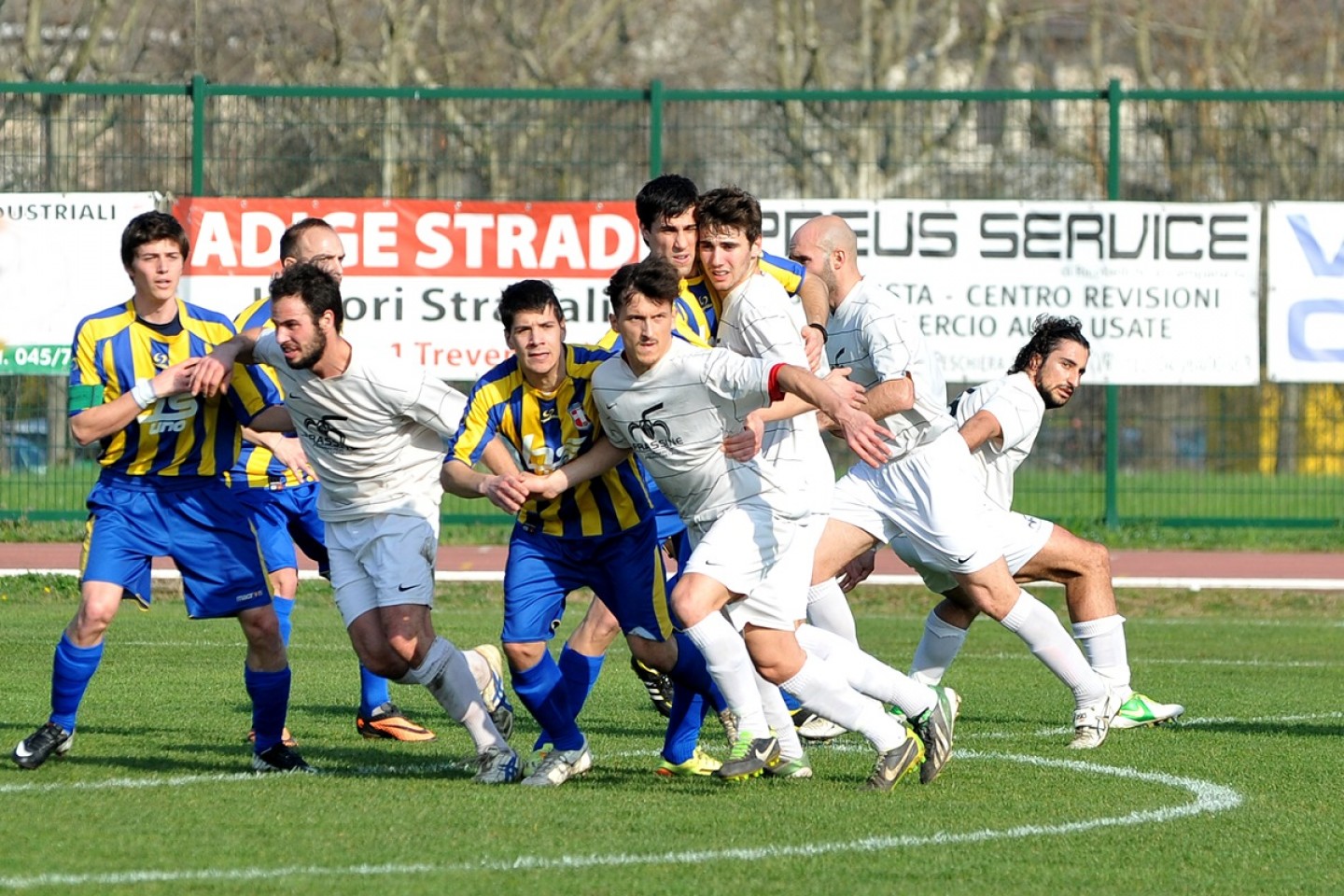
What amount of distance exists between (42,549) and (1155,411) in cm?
890

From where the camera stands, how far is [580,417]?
7.11 metres

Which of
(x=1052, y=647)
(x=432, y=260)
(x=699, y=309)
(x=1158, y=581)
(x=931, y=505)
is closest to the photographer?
(x=699, y=309)


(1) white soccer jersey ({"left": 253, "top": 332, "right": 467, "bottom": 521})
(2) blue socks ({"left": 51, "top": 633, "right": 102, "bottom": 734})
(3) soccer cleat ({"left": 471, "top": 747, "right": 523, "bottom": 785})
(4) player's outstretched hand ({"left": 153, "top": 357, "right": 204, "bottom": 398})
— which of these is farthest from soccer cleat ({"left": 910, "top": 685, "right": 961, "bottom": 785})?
(2) blue socks ({"left": 51, "top": 633, "right": 102, "bottom": 734})

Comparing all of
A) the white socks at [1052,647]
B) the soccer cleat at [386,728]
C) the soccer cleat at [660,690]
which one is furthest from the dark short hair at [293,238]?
the white socks at [1052,647]

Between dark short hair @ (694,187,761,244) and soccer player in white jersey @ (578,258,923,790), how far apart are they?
50cm

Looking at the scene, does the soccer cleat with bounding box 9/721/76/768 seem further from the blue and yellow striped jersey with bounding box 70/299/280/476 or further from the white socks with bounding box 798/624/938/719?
the white socks with bounding box 798/624/938/719

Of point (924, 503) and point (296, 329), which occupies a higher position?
point (296, 329)

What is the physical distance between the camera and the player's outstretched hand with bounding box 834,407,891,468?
6.53 meters

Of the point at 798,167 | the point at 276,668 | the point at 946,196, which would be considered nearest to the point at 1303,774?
the point at 276,668

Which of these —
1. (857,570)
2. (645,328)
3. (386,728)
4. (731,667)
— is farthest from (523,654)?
(857,570)

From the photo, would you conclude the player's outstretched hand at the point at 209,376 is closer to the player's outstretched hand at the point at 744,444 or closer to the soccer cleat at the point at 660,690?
the player's outstretched hand at the point at 744,444

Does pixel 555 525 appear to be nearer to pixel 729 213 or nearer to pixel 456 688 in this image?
pixel 456 688

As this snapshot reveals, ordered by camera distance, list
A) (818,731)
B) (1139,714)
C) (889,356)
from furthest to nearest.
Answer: (1139,714)
(818,731)
(889,356)

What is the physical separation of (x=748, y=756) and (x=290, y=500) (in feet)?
10.7
